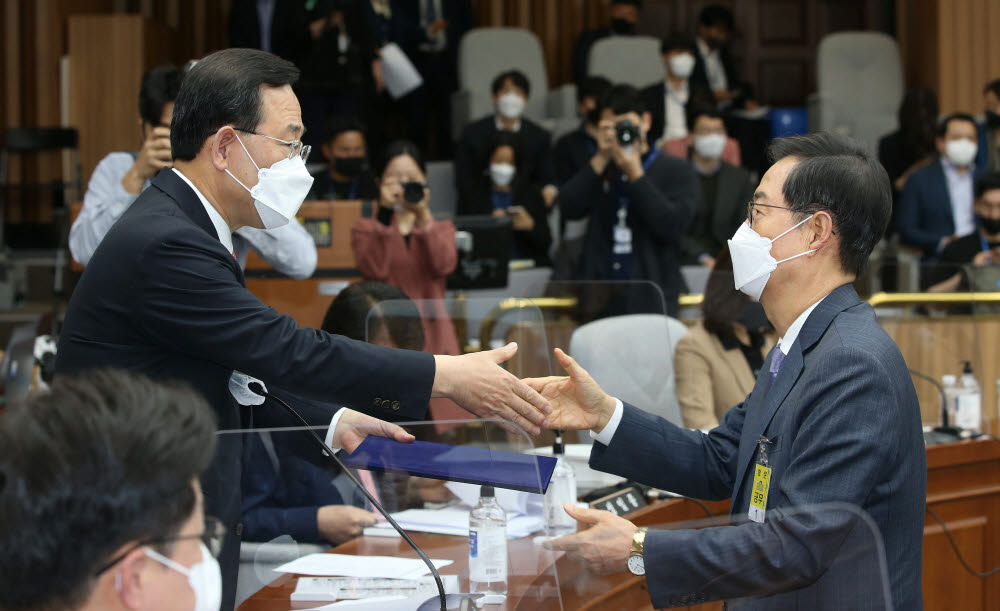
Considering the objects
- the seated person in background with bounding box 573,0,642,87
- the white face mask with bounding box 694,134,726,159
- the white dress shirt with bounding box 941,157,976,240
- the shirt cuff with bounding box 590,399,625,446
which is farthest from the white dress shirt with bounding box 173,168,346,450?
the seated person in background with bounding box 573,0,642,87

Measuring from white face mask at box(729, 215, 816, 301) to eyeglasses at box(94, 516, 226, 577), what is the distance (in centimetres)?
105

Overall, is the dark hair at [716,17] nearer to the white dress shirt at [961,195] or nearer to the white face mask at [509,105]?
the white face mask at [509,105]

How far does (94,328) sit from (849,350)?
1123 mm

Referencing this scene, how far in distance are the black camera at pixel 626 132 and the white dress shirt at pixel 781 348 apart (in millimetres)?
2126

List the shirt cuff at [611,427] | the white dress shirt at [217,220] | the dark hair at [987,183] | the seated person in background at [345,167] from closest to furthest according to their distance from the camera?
the white dress shirt at [217,220]
the shirt cuff at [611,427]
the seated person in background at [345,167]
the dark hair at [987,183]

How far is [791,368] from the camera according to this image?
5.60 ft

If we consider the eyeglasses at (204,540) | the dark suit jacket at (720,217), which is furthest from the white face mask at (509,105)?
the eyeglasses at (204,540)

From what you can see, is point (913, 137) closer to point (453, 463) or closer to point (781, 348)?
point (781, 348)

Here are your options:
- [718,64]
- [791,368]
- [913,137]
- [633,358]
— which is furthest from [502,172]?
[791,368]

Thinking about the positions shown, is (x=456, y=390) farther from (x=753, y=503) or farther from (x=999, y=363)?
(x=999, y=363)

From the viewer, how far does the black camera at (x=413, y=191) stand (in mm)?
3500

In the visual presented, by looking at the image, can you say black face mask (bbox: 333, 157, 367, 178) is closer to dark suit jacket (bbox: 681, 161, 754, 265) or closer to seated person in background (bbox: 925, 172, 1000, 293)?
dark suit jacket (bbox: 681, 161, 754, 265)

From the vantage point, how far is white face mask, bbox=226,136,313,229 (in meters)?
1.86

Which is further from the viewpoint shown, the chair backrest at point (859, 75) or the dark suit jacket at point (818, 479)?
the chair backrest at point (859, 75)
